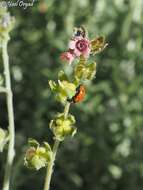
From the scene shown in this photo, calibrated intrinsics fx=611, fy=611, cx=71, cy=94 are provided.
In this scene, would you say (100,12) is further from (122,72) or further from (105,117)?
(105,117)

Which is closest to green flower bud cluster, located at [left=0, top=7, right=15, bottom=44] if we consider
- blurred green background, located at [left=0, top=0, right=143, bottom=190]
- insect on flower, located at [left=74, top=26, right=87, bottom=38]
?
insect on flower, located at [left=74, top=26, right=87, bottom=38]

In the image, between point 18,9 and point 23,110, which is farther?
point 18,9

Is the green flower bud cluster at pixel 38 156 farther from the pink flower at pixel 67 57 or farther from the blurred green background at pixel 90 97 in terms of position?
the blurred green background at pixel 90 97

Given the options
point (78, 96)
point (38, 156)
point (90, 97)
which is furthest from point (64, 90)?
point (90, 97)

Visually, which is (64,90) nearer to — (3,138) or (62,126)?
(62,126)

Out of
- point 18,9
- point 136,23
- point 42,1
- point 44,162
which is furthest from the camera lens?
point 18,9

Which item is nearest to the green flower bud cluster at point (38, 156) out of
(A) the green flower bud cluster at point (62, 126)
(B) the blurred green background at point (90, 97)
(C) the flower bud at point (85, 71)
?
(A) the green flower bud cluster at point (62, 126)

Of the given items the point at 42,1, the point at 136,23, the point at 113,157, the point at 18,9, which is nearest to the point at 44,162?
the point at 113,157

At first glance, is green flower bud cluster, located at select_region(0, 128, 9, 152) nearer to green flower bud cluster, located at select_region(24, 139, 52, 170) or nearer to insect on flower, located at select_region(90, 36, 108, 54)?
green flower bud cluster, located at select_region(24, 139, 52, 170)
